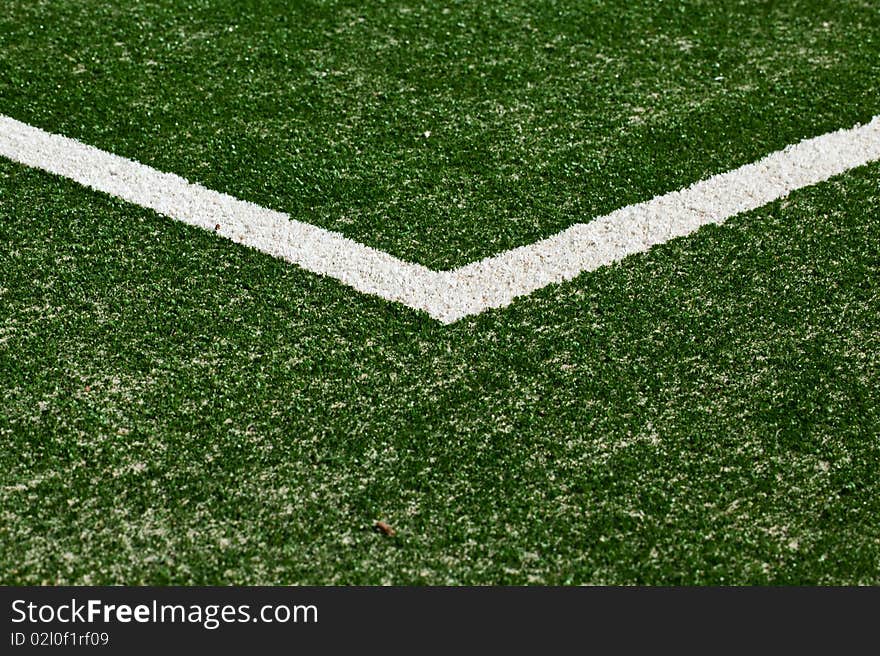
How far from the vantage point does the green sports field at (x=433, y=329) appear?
2877 millimetres

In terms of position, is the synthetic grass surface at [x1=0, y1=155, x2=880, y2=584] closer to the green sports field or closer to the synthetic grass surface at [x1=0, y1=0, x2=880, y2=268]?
the green sports field

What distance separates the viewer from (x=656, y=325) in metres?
3.60

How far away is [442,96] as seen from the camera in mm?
4902

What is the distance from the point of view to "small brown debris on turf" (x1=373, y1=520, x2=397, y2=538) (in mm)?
2867

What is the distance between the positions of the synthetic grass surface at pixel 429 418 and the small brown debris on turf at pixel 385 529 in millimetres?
22

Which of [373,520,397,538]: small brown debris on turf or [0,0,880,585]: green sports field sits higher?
[0,0,880,585]: green sports field

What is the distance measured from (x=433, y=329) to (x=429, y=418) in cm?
43

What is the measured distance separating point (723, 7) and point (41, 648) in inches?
181

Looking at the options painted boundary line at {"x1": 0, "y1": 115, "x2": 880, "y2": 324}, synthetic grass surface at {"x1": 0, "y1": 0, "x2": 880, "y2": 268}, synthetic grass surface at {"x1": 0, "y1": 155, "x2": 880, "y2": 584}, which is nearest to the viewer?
synthetic grass surface at {"x1": 0, "y1": 155, "x2": 880, "y2": 584}

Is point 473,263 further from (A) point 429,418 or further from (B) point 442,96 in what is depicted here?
(B) point 442,96

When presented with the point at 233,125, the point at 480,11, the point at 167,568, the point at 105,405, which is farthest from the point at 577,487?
the point at 480,11

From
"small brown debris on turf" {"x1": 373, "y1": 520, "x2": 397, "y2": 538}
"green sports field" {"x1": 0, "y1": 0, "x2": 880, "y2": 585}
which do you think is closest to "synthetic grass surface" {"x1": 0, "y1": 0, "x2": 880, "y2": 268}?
"green sports field" {"x1": 0, "y1": 0, "x2": 880, "y2": 585}

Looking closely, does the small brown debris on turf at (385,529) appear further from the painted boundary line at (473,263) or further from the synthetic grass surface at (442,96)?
the synthetic grass surface at (442,96)

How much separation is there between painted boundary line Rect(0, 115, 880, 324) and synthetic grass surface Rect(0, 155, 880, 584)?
3.8 inches
